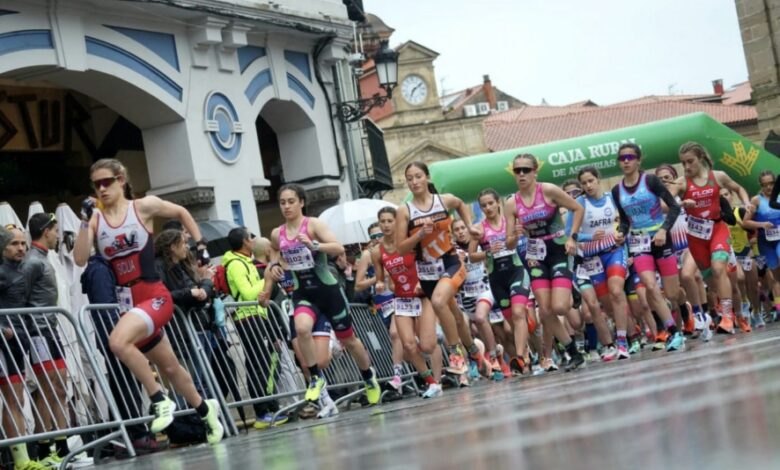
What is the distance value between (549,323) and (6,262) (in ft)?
19.2

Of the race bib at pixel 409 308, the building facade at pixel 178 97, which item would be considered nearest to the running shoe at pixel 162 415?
the race bib at pixel 409 308

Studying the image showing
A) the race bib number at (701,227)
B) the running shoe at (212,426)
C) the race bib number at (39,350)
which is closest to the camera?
the running shoe at (212,426)

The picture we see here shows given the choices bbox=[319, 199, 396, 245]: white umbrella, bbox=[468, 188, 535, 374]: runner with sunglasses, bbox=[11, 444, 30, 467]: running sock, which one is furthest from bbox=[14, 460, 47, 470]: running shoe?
bbox=[319, 199, 396, 245]: white umbrella

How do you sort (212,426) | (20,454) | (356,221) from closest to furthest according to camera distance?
(20,454), (212,426), (356,221)

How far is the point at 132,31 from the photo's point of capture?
19.4 m

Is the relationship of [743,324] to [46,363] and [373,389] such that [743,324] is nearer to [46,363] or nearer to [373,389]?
[373,389]

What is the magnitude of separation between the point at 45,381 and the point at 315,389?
107 inches

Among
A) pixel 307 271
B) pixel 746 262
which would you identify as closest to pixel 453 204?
pixel 307 271

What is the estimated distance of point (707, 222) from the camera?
15.4 metres

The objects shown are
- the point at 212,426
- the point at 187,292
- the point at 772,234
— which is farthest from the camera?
the point at 772,234

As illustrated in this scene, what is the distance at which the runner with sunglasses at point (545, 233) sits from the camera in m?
13.8

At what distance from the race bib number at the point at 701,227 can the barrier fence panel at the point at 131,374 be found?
21.1ft

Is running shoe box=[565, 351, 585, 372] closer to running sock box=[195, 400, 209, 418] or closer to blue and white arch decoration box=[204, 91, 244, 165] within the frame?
running sock box=[195, 400, 209, 418]

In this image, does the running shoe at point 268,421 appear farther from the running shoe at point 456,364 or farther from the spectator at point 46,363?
the spectator at point 46,363
